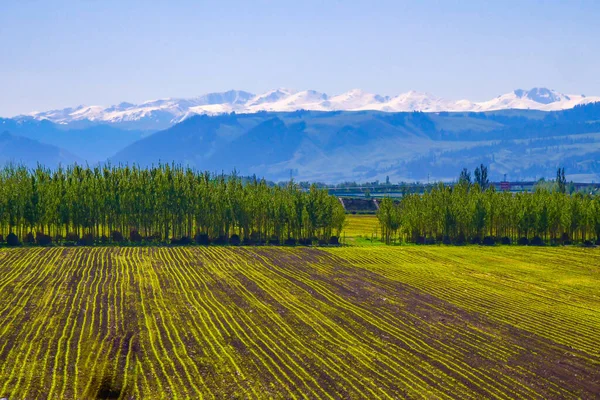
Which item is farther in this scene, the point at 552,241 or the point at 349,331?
the point at 552,241

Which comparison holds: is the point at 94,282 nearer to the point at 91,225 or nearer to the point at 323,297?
the point at 323,297

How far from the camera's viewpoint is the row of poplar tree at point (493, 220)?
372 feet

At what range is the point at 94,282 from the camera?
63656 millimetres

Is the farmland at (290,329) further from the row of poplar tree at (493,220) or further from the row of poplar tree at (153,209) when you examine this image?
the row of poplar tree at (493,220)

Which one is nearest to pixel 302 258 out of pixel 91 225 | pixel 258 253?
pixel 258 253

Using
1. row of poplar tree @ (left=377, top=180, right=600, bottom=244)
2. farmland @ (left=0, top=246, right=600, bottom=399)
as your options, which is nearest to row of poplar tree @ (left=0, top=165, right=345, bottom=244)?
row of poplar tree @ (left=377, top=180, right=600, bottom=244)

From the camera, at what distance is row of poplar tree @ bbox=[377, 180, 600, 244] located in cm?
11350

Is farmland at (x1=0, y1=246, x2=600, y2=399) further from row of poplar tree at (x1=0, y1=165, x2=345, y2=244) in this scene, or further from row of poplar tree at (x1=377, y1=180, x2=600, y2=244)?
row of poplar tree at (x1=377, y1=180, x2=600, y2=244)

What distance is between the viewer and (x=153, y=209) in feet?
351

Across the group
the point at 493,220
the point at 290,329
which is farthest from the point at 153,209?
the point at 290,329

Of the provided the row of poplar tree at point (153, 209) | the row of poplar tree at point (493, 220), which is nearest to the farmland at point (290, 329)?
the row of poplar tree at point (153, 209)

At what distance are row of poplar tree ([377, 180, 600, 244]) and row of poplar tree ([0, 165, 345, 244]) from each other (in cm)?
1167

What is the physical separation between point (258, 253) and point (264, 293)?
97.8ft

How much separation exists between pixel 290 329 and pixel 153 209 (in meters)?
63.8
